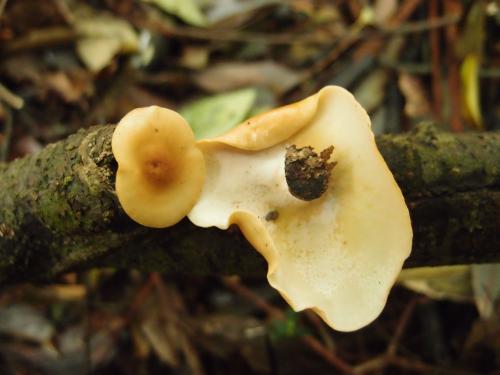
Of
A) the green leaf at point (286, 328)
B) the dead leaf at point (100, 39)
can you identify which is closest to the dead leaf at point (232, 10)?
the dead leaf at point (100, 39)

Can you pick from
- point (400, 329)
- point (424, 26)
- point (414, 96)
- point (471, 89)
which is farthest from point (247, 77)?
point (400, 329)

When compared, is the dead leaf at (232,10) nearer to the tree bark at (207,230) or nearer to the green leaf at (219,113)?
the green leaf at (219,113)

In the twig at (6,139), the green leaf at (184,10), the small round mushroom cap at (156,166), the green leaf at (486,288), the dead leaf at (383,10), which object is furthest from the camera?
the dead leaf at (383,10)

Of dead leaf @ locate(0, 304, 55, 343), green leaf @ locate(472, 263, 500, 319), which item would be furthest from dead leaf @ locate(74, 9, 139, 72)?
green leaf @ locate(472, 263, 500, 319)

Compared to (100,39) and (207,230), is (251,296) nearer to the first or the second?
(207,230)

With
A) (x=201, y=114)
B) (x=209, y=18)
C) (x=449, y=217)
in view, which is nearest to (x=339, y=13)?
(x=209, y=18)

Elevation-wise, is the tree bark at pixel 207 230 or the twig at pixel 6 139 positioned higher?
the tree bark at pixel 207 230

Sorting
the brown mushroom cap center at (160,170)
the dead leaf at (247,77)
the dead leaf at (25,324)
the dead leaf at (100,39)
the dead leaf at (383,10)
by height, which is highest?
the brown mushroom cap center at (160,170)

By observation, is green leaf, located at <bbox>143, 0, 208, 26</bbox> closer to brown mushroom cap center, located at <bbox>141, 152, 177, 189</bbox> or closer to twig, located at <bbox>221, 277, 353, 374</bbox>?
twig, located at <bbox>221, 277, 353, 374</bbox>
